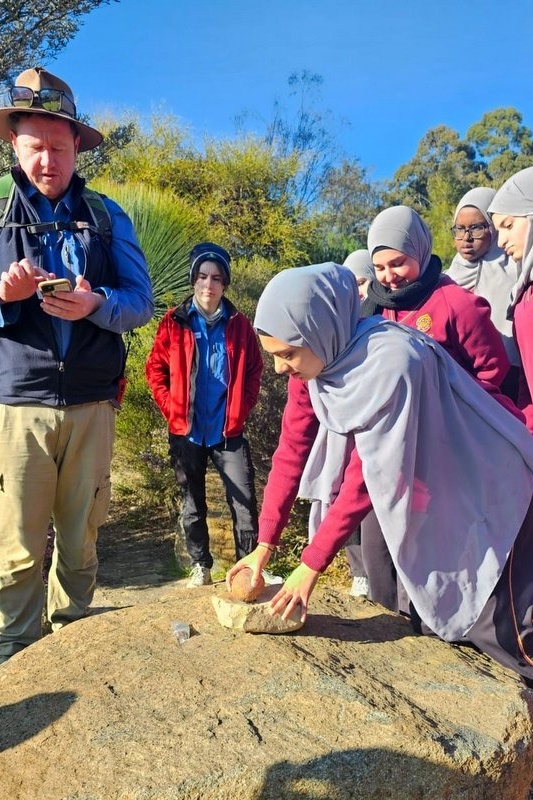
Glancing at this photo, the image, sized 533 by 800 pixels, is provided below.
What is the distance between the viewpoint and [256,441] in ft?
16.6

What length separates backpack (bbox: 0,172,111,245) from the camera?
2650mm

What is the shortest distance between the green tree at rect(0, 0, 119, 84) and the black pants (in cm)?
323

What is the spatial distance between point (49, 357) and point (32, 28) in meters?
4.00

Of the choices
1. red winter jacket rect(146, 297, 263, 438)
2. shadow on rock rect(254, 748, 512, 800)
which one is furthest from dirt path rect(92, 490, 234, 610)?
shadow on rock rect(254, 748, 512, 800)

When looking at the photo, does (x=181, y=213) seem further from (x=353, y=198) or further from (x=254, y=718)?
(x=353, y=198)

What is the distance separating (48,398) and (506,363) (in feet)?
5.55

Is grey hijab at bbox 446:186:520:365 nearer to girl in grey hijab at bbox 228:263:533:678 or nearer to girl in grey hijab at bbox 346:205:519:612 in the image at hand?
girl in grey hijab at bbox 346:205:519:612

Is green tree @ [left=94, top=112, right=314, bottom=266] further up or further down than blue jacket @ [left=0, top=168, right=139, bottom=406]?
further up

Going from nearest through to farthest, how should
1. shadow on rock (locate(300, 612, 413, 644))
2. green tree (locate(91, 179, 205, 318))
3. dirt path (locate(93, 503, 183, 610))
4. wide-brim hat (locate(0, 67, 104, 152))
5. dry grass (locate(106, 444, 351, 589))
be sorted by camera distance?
shadow on rock (locate(300, 612, 413, 644))
wide-brim hat (locate(0, 67, 104, 152))
dirt path (locate(93, 503, 183, 610))
dry grass (locate(106, 444, 351, 589))
green tree (locate(91, 179, 205, 318))

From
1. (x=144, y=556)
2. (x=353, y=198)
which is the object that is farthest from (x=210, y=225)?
(x=353, y=198)

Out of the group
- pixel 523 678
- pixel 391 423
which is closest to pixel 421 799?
pixel 523 678

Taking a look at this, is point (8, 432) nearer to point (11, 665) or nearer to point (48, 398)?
point (48, 398)

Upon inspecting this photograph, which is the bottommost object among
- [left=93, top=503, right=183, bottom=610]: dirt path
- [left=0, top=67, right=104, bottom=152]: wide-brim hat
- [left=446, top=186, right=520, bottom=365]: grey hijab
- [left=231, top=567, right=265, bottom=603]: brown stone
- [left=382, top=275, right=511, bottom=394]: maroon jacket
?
[left=93, top=503, right=183, bottom=610]: dirt path

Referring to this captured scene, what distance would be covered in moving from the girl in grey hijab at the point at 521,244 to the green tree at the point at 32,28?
4045 millimetres
